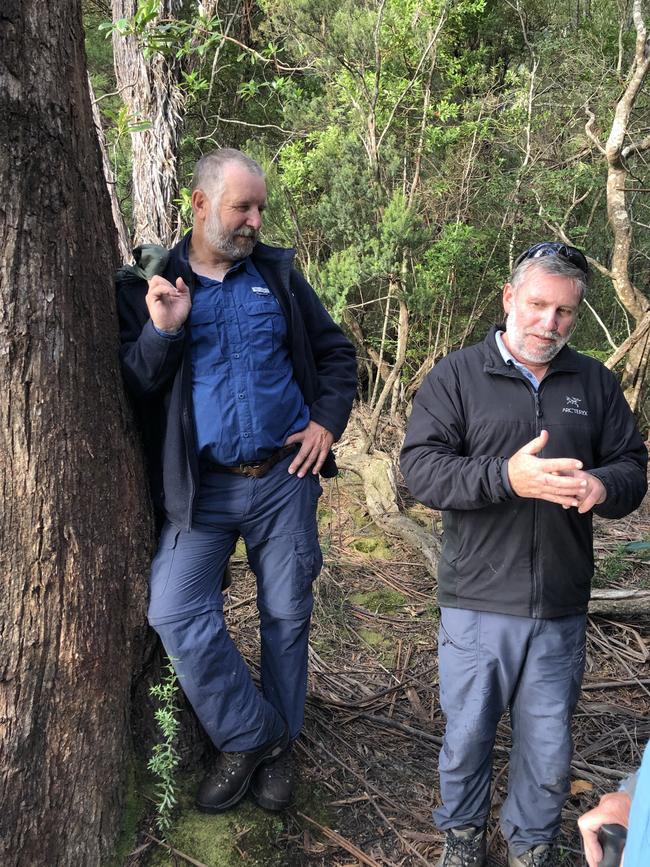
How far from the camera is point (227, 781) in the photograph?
246 cm

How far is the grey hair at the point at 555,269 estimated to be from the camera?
2.34m

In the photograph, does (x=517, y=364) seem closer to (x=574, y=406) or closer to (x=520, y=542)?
(x=574, y=406)

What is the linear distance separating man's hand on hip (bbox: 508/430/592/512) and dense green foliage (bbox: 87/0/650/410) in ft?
13.2

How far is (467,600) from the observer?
7.82 ft

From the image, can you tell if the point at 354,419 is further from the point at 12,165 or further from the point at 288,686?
the point at 12,165

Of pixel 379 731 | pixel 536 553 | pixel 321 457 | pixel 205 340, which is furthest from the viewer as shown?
pixel 379 731

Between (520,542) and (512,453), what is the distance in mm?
316

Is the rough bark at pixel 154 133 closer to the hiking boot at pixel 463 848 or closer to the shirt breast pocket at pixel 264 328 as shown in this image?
the shirt breast pocket at pixel 264 328

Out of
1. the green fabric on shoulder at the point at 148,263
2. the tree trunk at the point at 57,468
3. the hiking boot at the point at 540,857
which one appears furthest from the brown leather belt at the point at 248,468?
the hiking boot at the point at 540,857

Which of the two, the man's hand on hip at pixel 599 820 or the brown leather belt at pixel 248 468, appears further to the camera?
the brown leather belt at pixel 248 468

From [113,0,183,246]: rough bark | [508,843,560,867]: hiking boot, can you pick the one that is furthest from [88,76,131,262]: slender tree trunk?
[508,843,560,867]: hiking boot

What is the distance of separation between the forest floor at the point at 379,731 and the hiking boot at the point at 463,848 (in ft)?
0.41

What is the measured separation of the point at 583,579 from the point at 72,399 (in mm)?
1865

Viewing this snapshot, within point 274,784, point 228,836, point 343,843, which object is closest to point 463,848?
point 343,843
